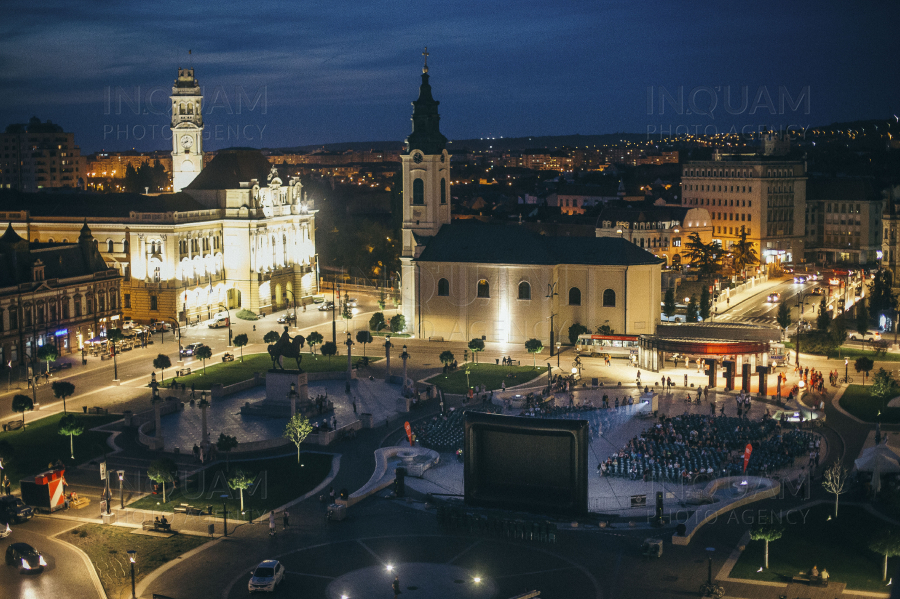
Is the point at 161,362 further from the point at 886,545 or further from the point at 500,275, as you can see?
the point at 886,545

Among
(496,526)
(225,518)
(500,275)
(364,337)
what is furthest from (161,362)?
(496,526)

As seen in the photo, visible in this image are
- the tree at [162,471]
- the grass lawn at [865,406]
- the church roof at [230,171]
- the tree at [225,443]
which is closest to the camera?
the tree at [162,471]

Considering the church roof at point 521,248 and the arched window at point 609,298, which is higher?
the church roof at point 521,248

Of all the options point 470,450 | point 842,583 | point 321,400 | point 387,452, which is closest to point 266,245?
point 321,400

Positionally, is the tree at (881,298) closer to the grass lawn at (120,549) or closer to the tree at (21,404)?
the tree at (21,404)

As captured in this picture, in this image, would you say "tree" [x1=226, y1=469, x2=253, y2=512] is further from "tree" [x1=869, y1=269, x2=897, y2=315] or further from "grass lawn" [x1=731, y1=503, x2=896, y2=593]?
"tree" [x1=869, y1=269, x2=897, y2=315]

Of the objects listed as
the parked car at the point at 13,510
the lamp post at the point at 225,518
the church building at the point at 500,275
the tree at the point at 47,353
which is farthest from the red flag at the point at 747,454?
the tree at the point at 47,353

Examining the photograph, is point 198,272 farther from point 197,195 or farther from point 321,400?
point 321,400
